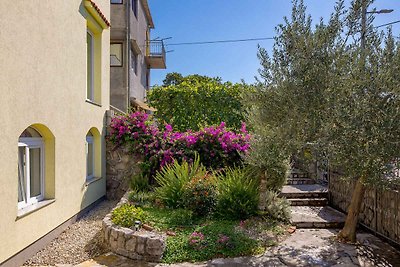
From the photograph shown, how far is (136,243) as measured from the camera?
6.80 meters

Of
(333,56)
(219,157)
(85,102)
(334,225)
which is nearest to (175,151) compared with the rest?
(219,157)

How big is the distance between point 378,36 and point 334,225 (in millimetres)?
5303

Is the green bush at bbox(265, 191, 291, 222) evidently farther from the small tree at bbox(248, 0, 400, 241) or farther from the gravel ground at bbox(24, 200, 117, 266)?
the gravel ground at bbox(24, 200, 117, 266)

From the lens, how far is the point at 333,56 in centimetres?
642

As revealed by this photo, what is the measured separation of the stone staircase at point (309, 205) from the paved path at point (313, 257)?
1.12 metres

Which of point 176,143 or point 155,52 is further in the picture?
point 155,52

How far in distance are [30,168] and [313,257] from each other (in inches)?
275

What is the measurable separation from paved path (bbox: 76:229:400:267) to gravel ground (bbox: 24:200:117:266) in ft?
1.84

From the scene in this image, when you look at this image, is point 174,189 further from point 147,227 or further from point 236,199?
point 236,199

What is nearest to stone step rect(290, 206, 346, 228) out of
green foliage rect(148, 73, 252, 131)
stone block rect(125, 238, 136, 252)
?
stone block rect(125, 238, 136, 252)

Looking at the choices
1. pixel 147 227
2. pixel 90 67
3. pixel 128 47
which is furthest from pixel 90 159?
pixel 128 47

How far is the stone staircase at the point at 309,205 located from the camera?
8797mm

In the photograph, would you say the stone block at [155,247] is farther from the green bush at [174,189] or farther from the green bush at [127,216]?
the green bush at [174,189]

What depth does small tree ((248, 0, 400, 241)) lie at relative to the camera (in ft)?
19.1
